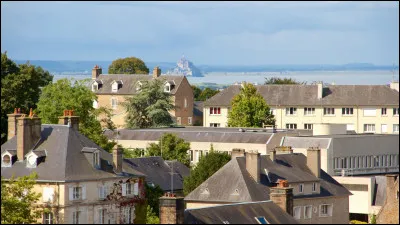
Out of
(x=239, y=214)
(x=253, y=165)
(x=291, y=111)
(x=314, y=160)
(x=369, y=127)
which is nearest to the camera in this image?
(x=239, y=214)

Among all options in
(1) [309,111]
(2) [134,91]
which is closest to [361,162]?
(1) [309,111]

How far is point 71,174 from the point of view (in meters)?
67.6

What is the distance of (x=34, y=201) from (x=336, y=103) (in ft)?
254

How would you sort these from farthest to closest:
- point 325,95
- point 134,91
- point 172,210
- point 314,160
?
point 134,91, point 325,95, point 314,160, point 172,210

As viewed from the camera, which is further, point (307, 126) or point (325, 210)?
point (307, 126)

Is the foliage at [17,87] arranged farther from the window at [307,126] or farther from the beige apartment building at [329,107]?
the window at [307,126]

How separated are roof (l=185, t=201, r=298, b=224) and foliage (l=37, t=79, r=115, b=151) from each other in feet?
106

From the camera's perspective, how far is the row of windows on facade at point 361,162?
8900cm


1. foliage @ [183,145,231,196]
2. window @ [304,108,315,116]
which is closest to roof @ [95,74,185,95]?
window @ [304,108,315,116]

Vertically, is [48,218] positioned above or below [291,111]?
below

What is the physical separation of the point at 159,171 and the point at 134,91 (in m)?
59.9

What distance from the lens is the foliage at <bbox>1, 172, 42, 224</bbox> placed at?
63.9 meters

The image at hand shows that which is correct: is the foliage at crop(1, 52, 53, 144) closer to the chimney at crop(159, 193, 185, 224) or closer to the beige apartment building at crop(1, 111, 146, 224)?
the beige apartment building at crop(1, 111, 146, 224)

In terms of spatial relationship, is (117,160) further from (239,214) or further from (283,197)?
(239,214)
